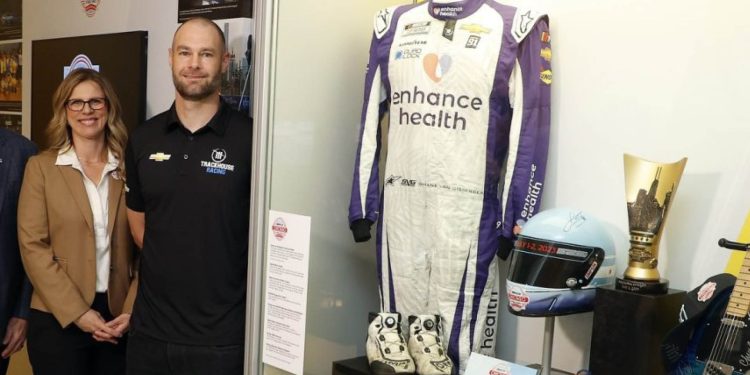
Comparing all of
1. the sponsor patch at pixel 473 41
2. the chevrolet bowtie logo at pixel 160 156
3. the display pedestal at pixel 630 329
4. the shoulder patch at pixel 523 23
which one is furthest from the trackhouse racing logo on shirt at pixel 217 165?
the display pedestal at pixel 630 329

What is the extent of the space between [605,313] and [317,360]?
3.33 ft

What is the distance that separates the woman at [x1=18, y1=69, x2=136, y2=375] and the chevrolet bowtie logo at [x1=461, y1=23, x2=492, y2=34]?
142 centimetres

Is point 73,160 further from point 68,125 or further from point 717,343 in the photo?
point 717,343

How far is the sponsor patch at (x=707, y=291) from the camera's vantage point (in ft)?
5.72

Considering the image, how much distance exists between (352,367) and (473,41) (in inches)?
40.9

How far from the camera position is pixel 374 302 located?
109 inches

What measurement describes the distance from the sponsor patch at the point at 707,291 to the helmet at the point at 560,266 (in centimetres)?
30

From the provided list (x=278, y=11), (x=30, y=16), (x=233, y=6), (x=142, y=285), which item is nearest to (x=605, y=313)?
(x=278, y=11)

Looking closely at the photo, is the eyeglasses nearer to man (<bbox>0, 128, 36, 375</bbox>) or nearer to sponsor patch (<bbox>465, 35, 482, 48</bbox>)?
man (<bbox>0, 128, 36, 375</bbox>)

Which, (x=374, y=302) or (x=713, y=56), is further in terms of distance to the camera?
(x=374, y=302)

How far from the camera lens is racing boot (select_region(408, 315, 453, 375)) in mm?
2238

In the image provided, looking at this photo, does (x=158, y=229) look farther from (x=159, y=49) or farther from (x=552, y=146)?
(x=552, y=146)

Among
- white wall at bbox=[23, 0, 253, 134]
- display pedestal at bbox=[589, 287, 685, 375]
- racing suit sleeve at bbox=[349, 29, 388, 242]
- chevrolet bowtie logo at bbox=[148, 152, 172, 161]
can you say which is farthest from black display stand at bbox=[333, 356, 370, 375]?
white wall at bbox=[23, 0, 253, 134]

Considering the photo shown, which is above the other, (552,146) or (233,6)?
(233,6)
